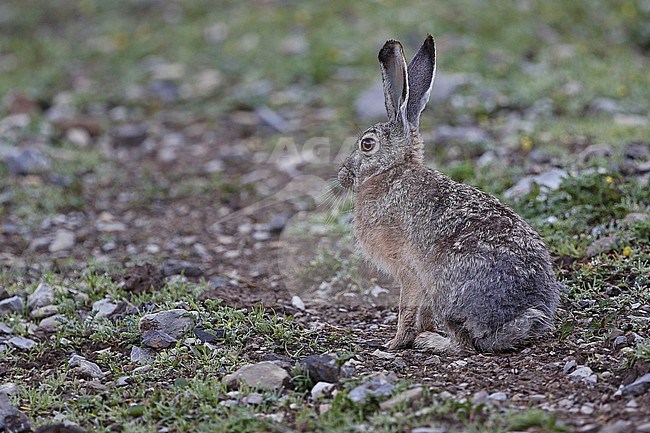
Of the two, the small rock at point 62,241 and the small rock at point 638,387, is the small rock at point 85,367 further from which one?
the small rock at point 638,387

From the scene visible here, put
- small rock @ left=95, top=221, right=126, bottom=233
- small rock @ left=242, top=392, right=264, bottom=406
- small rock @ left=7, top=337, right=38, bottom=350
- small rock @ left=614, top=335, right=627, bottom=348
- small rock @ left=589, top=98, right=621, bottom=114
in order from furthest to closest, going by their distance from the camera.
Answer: small rock @ left=589, top=98, right=621, bottom=114 < small rock @ left=95, top=221, right=126, bottom=233 < small rock @ left=7, top=337, right=38, bottom=350 < small rock @ left=614, top=335, right=627, bottom=348 < small rock @ left=242, top=392, right=264, bottom=406

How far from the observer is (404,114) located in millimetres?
6055

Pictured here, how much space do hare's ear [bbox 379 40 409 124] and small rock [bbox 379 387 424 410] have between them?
7.21 feet

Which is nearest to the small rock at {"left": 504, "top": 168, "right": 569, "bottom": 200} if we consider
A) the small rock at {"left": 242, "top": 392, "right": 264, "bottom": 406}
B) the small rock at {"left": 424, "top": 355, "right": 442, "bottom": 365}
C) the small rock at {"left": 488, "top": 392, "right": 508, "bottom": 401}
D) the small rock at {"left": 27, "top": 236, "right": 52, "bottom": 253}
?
the small rock at {"left": 424, "top": 355, "right": 442, "bottom": 365}

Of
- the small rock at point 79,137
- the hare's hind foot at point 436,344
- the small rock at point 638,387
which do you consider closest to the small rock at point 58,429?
the hare's hind foot at point 436,344

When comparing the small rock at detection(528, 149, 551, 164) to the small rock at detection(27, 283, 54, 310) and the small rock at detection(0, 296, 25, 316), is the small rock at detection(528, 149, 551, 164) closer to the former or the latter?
the small rock at detection(27, 283, 54, 310)

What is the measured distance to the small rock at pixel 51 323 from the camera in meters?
6.00

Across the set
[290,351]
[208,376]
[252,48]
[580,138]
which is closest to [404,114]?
[290,351]

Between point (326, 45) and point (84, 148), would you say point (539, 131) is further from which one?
point (84, 148)

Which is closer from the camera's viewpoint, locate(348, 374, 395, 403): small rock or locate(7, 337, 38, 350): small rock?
locate(348, 374, 395, 403): small rock

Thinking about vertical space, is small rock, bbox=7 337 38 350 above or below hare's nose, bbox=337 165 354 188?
below

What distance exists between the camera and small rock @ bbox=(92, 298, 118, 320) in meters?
6.09

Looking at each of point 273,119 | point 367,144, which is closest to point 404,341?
point 367,144

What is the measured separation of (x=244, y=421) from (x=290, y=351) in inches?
40.5
